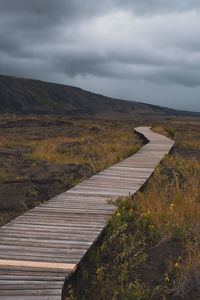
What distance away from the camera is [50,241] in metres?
3.18

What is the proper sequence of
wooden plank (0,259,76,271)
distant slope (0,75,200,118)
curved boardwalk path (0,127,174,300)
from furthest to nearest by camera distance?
distant slope (0,75,200,118) → wooden plank (0,259,76,271) → curved boardwalk path (0,127,174,300)

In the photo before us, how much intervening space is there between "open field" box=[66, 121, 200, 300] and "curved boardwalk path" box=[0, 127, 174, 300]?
0.74 ft

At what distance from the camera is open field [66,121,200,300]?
266 centimetres

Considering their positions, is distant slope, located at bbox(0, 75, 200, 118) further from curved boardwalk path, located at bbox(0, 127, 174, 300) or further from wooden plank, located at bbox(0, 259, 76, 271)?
wooden plank, located at bbox(0, 259, 76, 271)

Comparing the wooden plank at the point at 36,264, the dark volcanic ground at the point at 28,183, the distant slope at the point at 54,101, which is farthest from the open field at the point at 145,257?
the distant slope at the point at 54,101

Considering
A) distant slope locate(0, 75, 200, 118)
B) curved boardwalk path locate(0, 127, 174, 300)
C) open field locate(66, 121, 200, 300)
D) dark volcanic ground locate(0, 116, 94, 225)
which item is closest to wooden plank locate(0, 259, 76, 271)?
curved boardwalk path locate(0, 127, 174, 300)

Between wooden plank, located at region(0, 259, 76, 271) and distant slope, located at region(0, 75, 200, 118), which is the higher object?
distant slope, located at region(0, 75, 200, 118)

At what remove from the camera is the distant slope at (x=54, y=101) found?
131500 millimetres

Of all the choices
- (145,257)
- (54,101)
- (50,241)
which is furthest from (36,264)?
(54,101)

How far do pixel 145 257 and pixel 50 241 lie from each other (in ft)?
3.75

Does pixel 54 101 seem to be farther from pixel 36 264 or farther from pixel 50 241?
pixel 36 264

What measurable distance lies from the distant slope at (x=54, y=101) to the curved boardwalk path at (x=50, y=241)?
410 ft

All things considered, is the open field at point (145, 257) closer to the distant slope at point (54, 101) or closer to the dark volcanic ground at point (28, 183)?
the dark volcanic ground at point (28, 183)

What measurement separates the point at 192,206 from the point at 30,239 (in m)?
2.58
